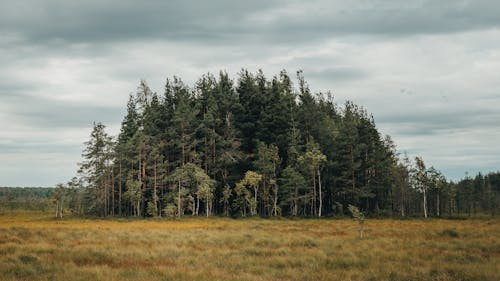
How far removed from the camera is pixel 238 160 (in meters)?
76.2

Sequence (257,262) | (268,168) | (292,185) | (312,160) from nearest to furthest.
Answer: (257,262), (268,168), (312,160), (292,185)

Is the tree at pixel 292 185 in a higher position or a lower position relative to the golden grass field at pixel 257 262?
higher

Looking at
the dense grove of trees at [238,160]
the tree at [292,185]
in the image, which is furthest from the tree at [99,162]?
the tree at [292,185]

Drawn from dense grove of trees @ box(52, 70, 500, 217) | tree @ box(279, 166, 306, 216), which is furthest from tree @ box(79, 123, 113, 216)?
tree @ box(279, 166, 306, 216)

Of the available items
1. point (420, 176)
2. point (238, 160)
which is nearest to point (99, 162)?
point (238, 160)

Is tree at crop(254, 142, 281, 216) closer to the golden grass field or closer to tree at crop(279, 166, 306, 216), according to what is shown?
tree at crop(279, 166, 306, 216)

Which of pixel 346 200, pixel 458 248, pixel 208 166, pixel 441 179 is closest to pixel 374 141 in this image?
Result: pixel 346 200

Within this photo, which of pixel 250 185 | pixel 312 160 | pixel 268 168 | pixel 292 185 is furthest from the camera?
pixel 292 185

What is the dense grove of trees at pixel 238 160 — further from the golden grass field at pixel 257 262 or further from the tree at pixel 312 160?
the golden grass field at pixel 257 262

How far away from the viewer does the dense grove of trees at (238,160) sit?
70500 mm

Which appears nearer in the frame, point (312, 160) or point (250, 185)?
point (250, 185)

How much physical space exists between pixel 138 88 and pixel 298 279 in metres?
74.2

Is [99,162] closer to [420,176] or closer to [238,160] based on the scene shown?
[238,160]

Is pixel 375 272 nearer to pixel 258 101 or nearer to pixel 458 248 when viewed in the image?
pixel 458 248
